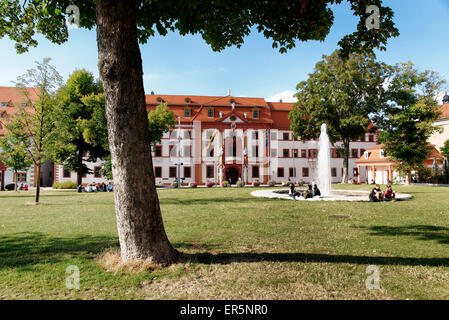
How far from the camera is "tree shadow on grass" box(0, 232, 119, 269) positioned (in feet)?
20.4

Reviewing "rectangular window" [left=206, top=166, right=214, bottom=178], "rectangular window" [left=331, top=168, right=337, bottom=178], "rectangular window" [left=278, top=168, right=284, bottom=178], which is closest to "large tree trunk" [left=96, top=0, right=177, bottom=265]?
"rectangular window" [left=206, top=166, right=214, bottom=178]

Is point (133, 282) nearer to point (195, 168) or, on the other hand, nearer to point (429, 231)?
point (429, 231)

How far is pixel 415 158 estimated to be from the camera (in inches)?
1324

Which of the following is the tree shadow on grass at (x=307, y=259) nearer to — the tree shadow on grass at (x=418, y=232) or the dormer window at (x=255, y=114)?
the tree shadow on grass at (x=418, y=232)

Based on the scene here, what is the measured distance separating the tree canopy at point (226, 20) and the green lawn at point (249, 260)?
5.19m

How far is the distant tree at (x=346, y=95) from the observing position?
3650 centimetres

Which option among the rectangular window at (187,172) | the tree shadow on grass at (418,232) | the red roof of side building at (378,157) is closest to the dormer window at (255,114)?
the rectangular window at (187,172)

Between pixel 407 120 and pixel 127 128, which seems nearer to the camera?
pixel 127 128

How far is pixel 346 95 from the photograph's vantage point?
36.0 meters

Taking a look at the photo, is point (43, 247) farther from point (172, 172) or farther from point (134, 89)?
point (172, 172)

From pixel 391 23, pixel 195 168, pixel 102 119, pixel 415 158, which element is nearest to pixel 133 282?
pixel 391 23

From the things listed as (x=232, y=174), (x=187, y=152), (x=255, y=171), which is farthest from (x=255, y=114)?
(x=187, y=152)

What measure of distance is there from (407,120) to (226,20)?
113 ft

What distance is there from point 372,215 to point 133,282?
36.0 ft
